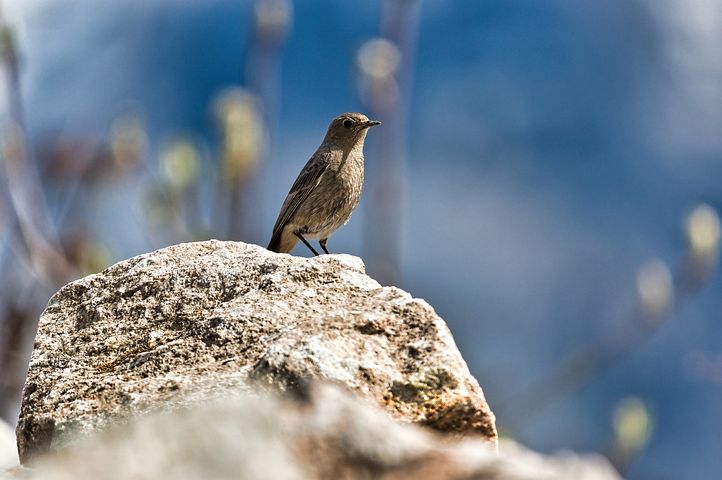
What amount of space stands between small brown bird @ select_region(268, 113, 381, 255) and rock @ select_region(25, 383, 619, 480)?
556cm

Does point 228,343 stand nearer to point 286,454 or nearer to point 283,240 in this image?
point 286,454

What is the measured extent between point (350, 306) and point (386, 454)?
4.81 ft

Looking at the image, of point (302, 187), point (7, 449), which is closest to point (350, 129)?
point (302, 187)

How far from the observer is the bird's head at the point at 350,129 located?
8.78m

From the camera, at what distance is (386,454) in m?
2.70

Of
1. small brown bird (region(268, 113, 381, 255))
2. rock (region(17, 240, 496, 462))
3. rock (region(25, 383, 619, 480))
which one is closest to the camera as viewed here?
rock (region(25, 383, 619, 480))

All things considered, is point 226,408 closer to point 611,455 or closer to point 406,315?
point 406,315

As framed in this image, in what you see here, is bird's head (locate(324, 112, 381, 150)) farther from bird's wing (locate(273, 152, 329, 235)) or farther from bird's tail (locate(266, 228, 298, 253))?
bird's tail (locate(266, 228, 298, 253))

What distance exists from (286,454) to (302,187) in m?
5.92

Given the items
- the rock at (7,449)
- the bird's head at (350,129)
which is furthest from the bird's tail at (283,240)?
the rock at (7,449)

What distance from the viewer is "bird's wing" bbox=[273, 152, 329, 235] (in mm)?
8430

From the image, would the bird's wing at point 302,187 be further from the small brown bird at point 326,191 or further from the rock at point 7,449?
the rock at point 7,449

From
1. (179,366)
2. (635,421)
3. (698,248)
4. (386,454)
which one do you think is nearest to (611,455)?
(635,421)

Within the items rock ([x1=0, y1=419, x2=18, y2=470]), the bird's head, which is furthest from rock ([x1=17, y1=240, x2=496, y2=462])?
the bird's head
